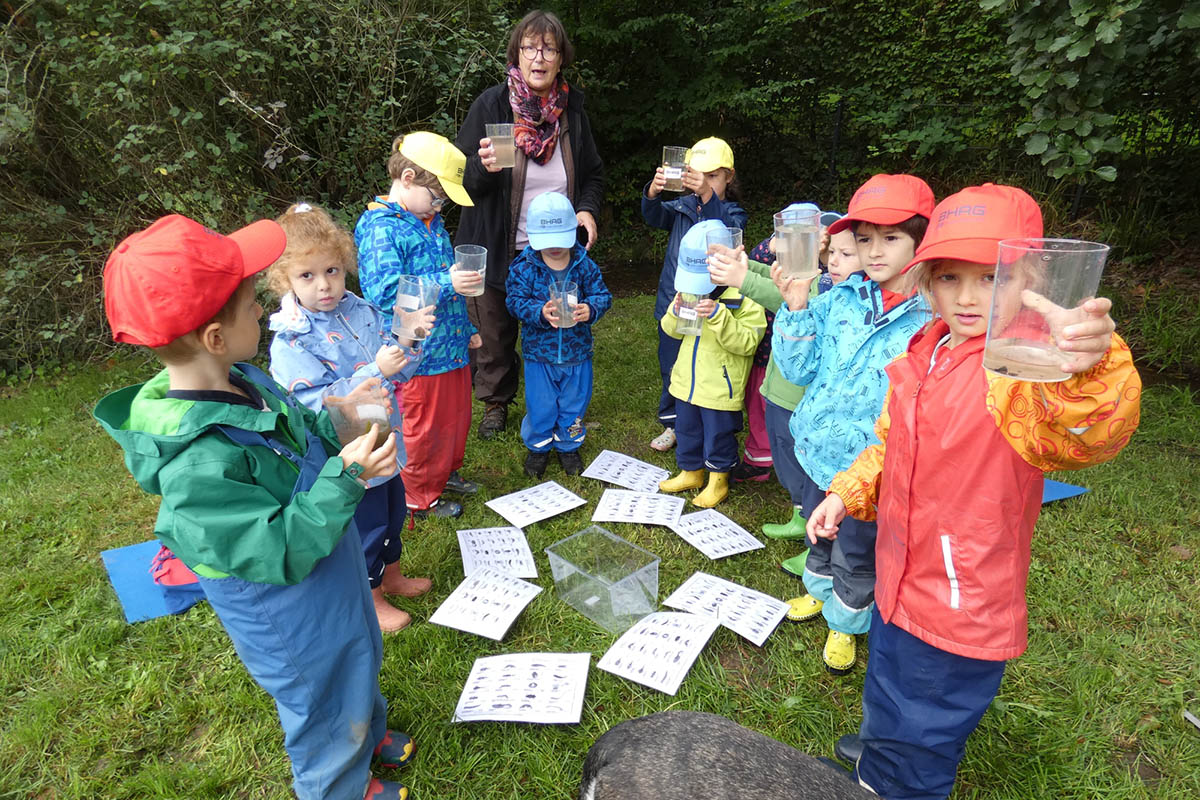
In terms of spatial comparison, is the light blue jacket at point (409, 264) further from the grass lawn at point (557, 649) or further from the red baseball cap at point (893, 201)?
the red baseball cap at point (893, 201)

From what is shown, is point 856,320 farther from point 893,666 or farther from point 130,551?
point 130,551

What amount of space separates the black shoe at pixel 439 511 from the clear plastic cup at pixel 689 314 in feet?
5.71

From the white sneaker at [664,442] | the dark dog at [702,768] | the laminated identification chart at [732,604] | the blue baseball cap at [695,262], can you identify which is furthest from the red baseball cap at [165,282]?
the white sneaker at [664,442]

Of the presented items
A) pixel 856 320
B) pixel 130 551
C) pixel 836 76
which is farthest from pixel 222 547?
pixel 836 76

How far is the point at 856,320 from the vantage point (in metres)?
2.77

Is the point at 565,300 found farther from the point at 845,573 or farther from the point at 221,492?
the point at 221,492

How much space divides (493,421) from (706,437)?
1.77 meters

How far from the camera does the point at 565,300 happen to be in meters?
4.09

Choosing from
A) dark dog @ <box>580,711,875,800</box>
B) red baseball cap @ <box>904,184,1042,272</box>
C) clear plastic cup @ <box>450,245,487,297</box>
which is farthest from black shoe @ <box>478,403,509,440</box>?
red baseball cap @ <box>904,184,1042,272</box>

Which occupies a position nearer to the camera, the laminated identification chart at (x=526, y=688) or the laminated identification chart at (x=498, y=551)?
the laminated identification chart at (x=526, y=688)

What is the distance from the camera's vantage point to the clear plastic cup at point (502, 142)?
3.97m

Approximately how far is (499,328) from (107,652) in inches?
116

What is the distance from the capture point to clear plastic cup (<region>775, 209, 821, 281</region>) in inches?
107

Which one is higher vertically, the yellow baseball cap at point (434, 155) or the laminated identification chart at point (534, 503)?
the yellow baseball cap at point (434, 155)
